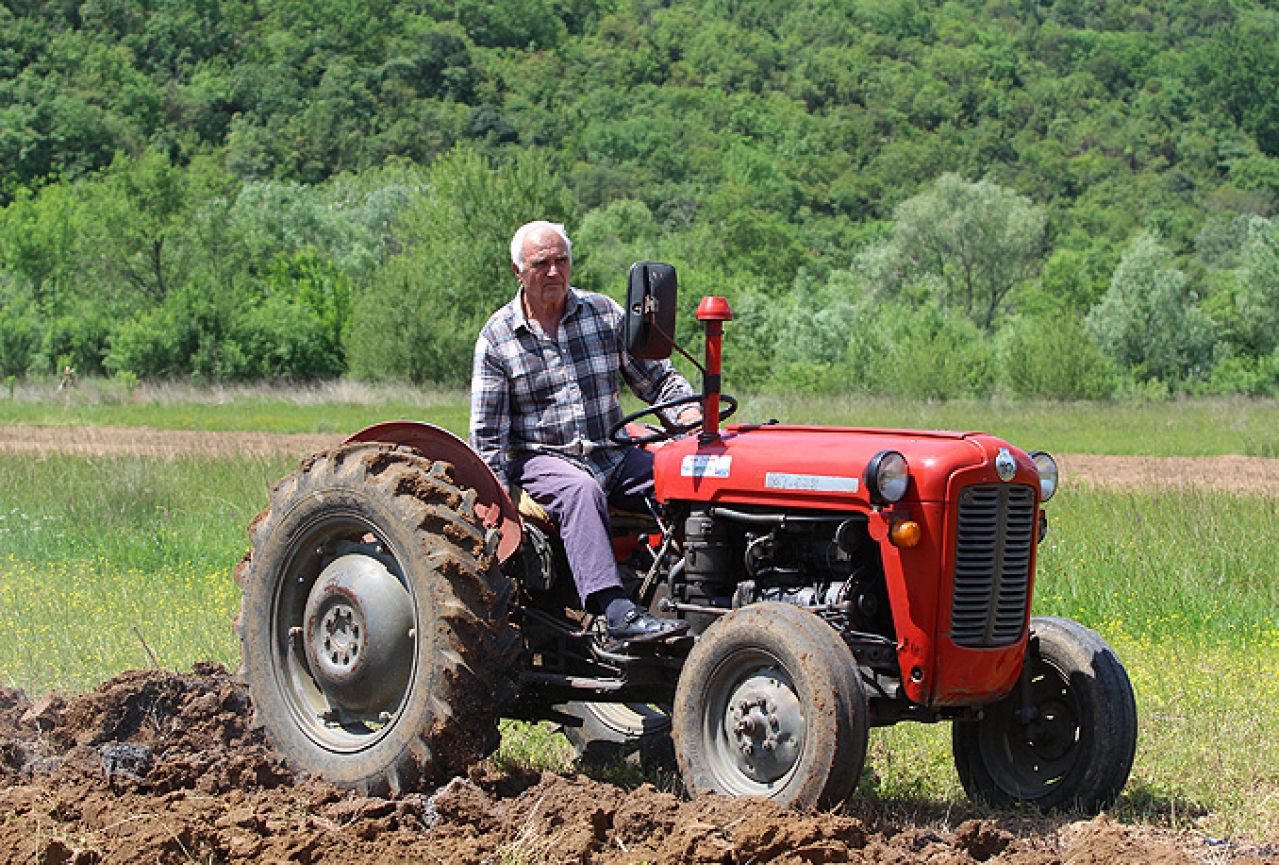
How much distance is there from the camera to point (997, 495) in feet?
18.0

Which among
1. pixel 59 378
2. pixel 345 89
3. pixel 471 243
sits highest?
pixel 345 89

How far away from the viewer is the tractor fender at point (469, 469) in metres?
6.00

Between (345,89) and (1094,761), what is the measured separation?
111 m

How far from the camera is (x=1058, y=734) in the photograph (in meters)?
5.90

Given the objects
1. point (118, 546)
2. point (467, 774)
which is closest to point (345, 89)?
point (118, 546)

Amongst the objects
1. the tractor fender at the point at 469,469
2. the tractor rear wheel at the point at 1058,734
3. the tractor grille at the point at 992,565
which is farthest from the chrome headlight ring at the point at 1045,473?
the tractor fender at the point at 469,469

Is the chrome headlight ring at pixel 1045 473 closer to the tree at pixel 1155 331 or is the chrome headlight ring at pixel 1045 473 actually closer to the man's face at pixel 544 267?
the man's face at pixel 544 267

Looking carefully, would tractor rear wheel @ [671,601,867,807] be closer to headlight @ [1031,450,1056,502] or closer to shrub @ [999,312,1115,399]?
headlight @ [1031,450,1056,502]

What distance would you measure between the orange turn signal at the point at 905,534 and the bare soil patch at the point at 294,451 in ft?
35.7

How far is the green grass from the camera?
2794cm

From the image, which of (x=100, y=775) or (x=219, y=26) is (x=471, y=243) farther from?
(x=219, y=26)

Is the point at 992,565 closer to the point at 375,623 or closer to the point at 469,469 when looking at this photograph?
the point at 469,469

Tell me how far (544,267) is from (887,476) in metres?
1.79

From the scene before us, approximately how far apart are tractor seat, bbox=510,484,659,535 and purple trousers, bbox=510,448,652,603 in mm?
29
